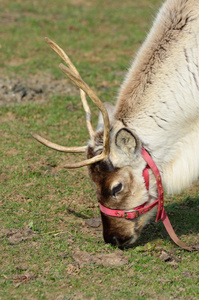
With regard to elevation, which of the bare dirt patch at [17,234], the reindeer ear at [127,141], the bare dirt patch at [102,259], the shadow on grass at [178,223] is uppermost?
the reindeer ear at [127,141]

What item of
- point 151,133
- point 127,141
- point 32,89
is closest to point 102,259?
point 127,141

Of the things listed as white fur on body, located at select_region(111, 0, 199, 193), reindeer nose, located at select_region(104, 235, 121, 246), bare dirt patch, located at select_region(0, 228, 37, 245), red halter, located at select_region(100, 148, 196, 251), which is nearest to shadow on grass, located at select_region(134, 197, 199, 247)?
reindeer nose, located at select_region(104, 235, 121, 246)

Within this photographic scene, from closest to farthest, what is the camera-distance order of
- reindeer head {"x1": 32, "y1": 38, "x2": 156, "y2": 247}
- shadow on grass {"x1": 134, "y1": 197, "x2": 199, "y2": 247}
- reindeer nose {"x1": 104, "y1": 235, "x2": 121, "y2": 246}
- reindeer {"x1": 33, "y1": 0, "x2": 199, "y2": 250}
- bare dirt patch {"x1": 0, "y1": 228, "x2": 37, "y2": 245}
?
reindeer head {"x1": 32, "y1": 38, "x2": 156, "y2": 247}, reindeer {"x1": 33, "y1": 0, "x2": 199, "y2": 250}, reindeer nose {"x1": 104, "y1": 235, "x2": 121, "y2": 246}, bare dirt patch {"x1": 0, "y1": 228, "x2": 37, "y2": 245}, shadow on grass {"x1": 134, "y1": 197, "x2": 199, "y2": 247}

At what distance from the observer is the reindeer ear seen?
17.1ft

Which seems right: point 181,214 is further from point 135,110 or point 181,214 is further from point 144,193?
point 135,110

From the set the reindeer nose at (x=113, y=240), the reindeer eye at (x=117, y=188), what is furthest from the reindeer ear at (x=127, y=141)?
the reindeer nose at (x=113, y=240)

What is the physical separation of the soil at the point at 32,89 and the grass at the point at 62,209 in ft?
0.42

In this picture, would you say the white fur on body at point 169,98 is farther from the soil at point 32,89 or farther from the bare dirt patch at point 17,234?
the soil at point 32,89

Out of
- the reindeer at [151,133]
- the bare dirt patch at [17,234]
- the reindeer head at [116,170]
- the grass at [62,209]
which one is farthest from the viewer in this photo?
the bare dirt patch at [17,234]

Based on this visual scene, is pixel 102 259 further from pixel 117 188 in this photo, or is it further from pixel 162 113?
pixel 162 113

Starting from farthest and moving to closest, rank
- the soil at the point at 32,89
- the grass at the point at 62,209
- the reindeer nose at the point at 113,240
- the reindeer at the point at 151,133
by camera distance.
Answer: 1. the soil at the point at 32,89
2. the reindeer nose at the point at 113,240
3. the reindeer at the point at 151,133
4. the grass at the point at 62,209

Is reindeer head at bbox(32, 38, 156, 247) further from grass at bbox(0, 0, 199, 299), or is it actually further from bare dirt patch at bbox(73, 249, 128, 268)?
grass at bbox(0, 0, 199, 299)

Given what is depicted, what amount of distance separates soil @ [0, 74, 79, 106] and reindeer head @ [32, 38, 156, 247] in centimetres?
409

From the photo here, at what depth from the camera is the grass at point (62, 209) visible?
5.15 metres
